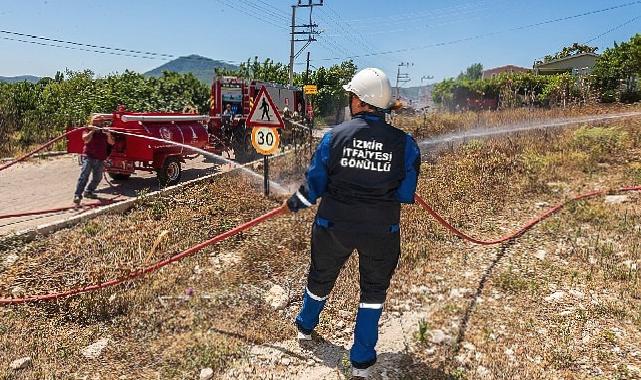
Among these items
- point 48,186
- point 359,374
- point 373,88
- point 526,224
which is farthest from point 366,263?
point 48,186

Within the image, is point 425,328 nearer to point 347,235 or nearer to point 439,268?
point 347,235

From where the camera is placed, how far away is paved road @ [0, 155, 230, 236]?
6.67 metres

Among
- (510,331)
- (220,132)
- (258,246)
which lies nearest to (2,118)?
(220,132)

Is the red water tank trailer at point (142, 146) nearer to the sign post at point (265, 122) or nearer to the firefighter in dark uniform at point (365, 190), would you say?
the sign post at point (265, 122)

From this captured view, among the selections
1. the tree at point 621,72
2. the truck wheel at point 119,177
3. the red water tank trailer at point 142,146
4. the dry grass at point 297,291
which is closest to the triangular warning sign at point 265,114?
the dry grass at point 297,291

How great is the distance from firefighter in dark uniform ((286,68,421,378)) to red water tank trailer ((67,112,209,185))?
18.4ft

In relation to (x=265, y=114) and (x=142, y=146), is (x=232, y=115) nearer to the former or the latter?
(x=142, y=146)

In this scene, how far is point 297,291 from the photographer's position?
4320 millimetres

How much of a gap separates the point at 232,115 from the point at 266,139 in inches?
316

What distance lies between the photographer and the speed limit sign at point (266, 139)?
6.61 m

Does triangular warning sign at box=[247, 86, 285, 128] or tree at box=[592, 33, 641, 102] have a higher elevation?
tree at box=[592, 33, 641, 102]

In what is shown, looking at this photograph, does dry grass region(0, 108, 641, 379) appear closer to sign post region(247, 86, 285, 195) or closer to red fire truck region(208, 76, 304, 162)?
sign post region(247, 86, 285, 195)

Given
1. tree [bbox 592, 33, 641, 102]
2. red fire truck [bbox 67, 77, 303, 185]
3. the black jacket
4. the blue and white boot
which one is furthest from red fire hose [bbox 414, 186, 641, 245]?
tree [bbox 592, 33, 641, 102]

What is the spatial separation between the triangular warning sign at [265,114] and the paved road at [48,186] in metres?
3.08
